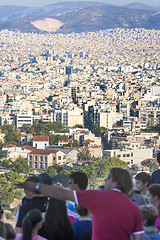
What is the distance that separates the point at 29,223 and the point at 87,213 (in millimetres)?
335

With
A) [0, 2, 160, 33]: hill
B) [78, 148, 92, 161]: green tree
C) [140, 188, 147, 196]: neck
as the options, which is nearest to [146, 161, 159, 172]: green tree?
[78, 148, 92, 161]: green tree

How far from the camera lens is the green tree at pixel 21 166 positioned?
843 inches

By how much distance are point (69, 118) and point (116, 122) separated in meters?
2.91

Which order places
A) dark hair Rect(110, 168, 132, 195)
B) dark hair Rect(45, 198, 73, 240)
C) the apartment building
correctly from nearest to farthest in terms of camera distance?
1. dark hair Rect(110, 168, 132, 195)
2. dark hair Rect(45, 198, 73, 240)
3. the apartment building

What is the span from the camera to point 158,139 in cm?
2772

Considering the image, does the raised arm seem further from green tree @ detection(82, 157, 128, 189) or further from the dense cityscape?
green tree @ detection(82, 157, 128, 189)

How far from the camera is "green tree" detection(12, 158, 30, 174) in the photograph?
2141 centimetres

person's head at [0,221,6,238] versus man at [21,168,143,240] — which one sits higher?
man at [21,168,143,240]

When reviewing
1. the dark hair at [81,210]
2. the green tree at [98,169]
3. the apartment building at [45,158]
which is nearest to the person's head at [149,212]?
the dark hair at [81,210]

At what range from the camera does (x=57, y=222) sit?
8.32 ft

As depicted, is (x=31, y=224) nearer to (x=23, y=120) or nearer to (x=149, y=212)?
(x=149, y=212)

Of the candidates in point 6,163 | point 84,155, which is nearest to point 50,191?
point 6,163

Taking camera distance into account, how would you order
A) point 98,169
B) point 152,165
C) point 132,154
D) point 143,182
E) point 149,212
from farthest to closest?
point 132,154 < point 152,165 < point 98,169 < point 143,182 < point 149,212

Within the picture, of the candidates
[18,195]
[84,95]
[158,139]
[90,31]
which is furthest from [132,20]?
[18,195]
